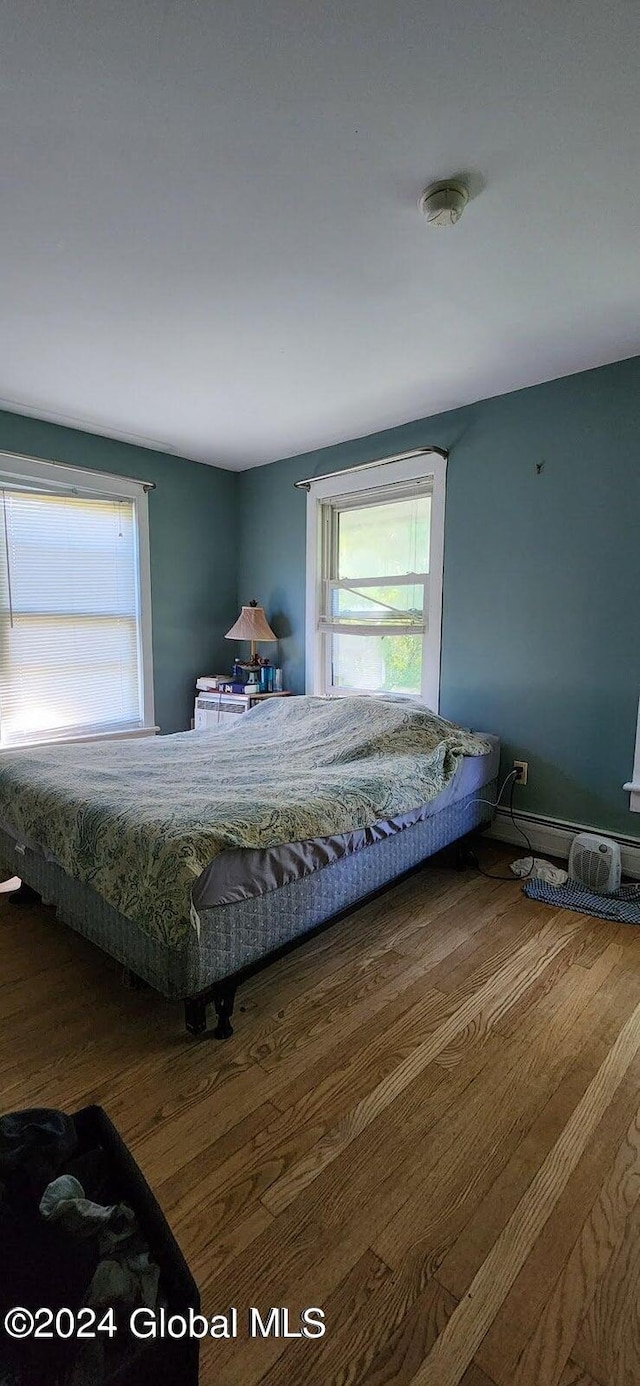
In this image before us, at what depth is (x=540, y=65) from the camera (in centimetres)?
118

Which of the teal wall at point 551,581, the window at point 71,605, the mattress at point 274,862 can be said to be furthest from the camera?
the window at point 71,605

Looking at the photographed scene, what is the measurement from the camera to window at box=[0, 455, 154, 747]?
3234 millimetres

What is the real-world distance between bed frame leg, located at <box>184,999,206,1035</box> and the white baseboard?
6.23ft

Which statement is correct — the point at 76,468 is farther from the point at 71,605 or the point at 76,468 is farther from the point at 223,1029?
the point at 223,1029

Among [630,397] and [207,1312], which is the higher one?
[630,397]

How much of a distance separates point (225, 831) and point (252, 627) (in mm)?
2544

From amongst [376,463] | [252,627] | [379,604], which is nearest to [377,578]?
[379,604]

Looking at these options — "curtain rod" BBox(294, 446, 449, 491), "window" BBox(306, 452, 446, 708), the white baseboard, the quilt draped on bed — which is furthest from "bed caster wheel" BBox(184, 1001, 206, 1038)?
"curtain rod" BBox(294, 446, 449, 491)

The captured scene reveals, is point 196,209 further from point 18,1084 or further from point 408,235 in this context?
point 18,1084

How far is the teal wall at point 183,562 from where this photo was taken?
3.75 m

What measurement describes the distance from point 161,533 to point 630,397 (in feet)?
9.33

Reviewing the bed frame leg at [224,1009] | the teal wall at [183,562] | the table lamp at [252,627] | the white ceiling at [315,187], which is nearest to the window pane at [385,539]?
the table lamp at [252,627]

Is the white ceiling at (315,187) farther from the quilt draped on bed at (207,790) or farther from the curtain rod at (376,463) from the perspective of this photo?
the quilt draped on bed at (207,790)

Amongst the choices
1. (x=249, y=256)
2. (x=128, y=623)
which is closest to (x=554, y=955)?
(x=249, y=256)
